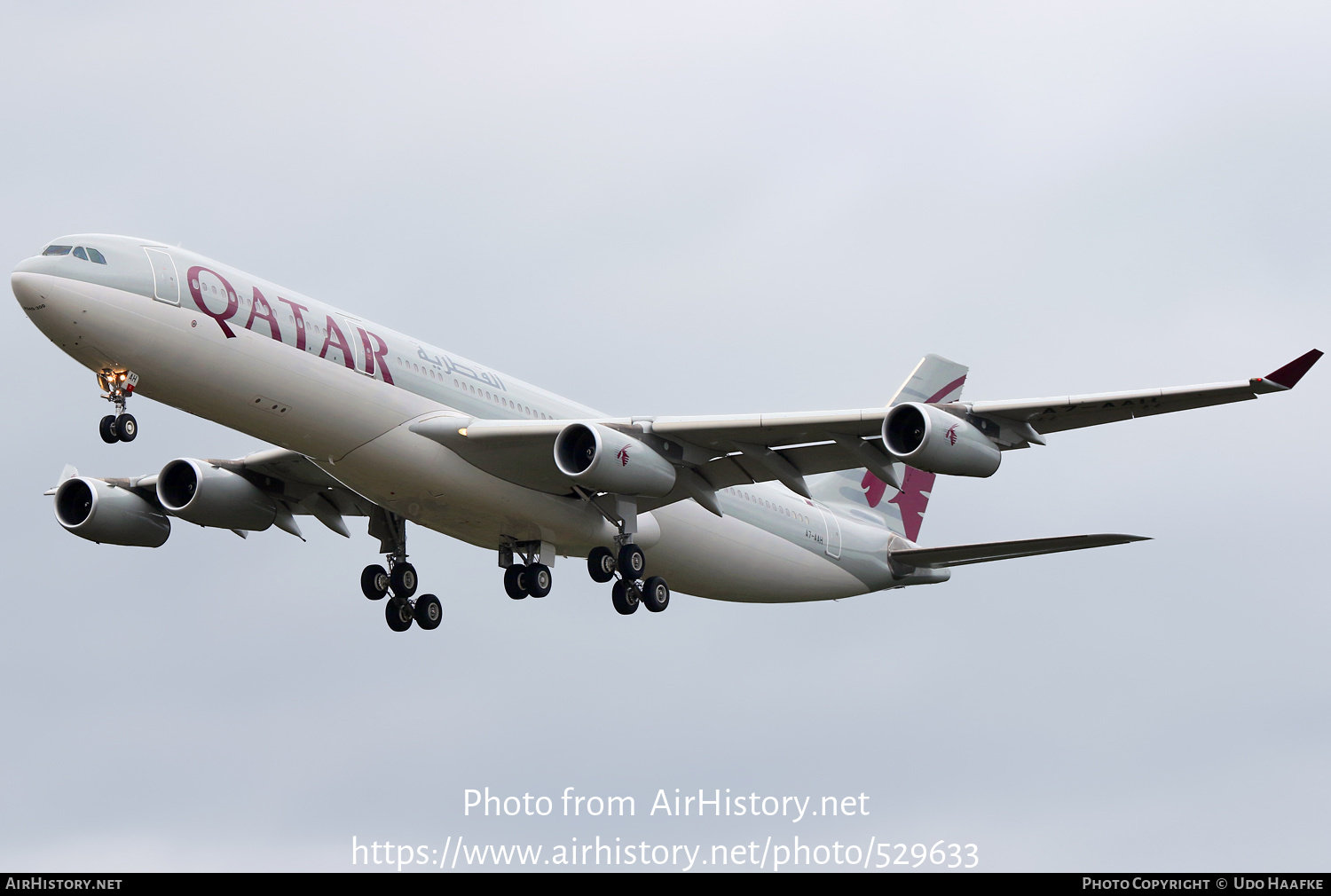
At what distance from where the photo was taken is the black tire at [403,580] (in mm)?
38562

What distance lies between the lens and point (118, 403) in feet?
96.9

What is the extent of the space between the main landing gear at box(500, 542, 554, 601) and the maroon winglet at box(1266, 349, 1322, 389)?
15964 mm

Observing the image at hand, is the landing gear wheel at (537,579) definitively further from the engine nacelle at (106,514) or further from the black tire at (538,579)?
the engine nacelle at (106,514)

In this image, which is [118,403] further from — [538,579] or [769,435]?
[769,435]

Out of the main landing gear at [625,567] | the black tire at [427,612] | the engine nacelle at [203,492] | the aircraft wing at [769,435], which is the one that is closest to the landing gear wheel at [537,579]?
the main landing gear at [625,567]

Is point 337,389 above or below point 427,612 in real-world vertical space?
above

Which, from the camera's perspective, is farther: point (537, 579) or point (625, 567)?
point (537, 579)

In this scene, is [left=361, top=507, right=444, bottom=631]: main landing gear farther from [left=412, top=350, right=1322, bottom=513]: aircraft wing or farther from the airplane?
[left=412, top=350, right=1322, bottom=513]: aircraft wing

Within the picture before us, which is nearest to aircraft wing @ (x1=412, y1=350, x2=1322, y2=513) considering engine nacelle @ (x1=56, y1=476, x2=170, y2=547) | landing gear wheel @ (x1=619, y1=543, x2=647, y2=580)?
landing gear wheel @ (x1=619, y1=543, x2=647, y2=580)

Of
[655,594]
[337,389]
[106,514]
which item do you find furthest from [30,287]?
[655,594]

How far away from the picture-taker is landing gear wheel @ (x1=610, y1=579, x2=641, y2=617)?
35750 millimetres

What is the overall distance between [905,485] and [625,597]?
523 inches

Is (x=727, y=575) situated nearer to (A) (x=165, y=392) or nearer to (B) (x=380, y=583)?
(B) (x=380, y=583)

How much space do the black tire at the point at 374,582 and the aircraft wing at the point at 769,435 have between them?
217 inches
